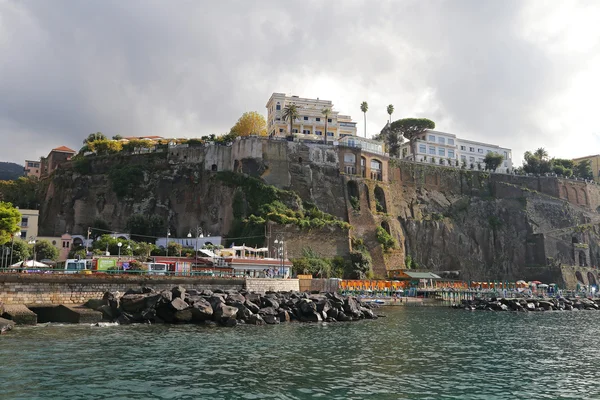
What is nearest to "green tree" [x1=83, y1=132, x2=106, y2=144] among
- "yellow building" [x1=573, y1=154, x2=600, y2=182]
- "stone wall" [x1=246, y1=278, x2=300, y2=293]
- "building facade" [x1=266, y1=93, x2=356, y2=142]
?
"building facade" [x1=266, y1=93, x2=356, y2=142]

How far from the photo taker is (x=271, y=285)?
153 ft

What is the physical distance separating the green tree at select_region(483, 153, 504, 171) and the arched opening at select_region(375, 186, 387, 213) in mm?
35695

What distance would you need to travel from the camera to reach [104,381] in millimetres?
15656

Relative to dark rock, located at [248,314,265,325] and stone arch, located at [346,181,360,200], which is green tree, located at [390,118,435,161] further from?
dark rock, located at [248,314,265,325]

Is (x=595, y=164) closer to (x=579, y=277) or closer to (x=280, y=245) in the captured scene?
(x=579, y=277)

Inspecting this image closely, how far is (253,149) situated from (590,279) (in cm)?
6343

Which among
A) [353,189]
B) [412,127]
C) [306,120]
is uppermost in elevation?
[412,127]

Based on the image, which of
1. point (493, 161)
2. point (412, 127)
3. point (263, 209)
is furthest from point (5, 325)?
point (493, 161)

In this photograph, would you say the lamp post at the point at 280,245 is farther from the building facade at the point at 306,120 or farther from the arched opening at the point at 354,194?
the building facade at the point at 306,120

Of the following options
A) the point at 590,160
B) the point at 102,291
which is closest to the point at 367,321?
the point at 102,291

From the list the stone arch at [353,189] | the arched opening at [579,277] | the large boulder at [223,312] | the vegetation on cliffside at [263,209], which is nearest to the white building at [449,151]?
the stone arch at [353,189]

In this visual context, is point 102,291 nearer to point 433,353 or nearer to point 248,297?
point 248,297

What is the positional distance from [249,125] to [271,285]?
43.0 meters

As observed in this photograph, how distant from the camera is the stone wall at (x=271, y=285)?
144 feet
